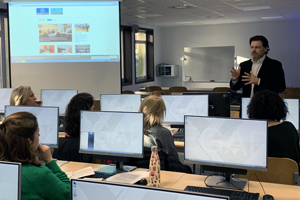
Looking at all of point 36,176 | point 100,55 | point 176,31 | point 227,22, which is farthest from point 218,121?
point 176,31

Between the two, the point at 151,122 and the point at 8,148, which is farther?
the point at 151,122

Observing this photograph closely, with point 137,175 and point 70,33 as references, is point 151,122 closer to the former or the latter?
point 137,175

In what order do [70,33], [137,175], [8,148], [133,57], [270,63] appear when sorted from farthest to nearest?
[133,57], [70,33], [270,63], [137,175], [8,148]

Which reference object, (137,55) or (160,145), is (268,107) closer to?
(160,145)

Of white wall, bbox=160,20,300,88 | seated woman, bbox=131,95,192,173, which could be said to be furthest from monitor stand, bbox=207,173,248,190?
white wall, bbox=160,20,300,88

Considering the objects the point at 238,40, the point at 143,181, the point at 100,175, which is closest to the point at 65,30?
the point at 100,175

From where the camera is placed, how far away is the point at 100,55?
5395mm

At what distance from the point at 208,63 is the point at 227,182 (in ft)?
33.0

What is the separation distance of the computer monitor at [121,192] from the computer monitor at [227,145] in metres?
1.23

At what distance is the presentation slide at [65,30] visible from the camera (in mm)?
5262

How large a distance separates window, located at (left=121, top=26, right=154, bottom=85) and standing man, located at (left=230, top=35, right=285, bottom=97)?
719 centimetres

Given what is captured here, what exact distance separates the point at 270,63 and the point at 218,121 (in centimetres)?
188

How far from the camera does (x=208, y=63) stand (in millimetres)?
12047

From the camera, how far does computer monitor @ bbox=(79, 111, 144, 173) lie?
2.47 m
